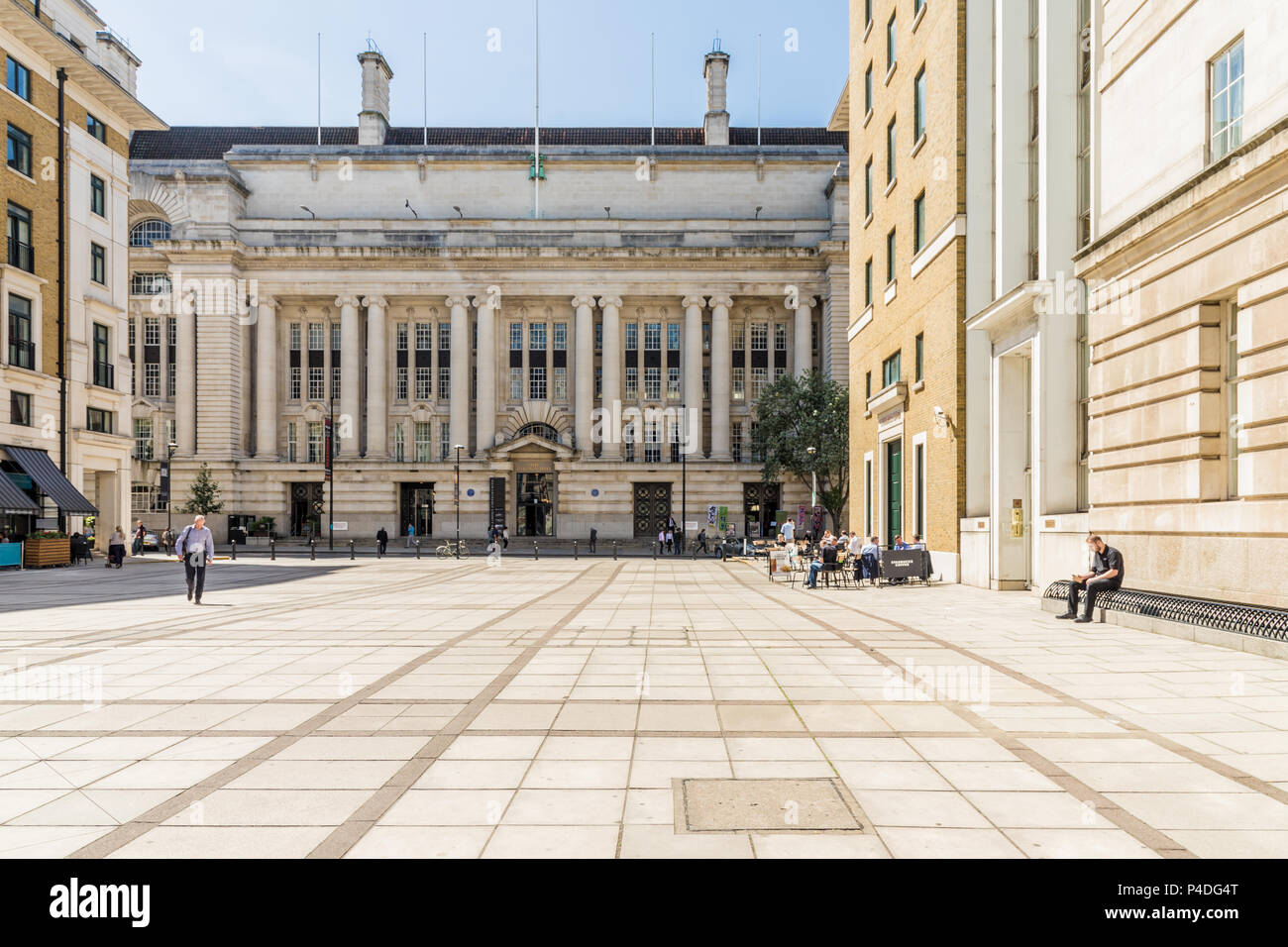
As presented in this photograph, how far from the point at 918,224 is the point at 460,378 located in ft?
140

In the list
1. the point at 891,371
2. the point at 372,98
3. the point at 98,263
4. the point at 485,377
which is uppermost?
the point at 372,98

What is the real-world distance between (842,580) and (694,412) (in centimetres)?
3871

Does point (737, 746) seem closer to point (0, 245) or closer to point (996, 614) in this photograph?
point (996, 614)

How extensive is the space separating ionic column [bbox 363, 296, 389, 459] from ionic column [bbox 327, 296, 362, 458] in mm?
1170

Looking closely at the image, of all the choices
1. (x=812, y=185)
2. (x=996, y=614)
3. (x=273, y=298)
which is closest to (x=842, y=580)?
(x=996, y=614)

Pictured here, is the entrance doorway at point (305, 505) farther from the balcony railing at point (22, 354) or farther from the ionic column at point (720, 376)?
the ionic column at point (720, 376)

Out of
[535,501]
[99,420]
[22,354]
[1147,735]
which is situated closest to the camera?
[1147,735]

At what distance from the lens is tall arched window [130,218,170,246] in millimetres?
65125

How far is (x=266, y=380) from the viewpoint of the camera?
6259cm

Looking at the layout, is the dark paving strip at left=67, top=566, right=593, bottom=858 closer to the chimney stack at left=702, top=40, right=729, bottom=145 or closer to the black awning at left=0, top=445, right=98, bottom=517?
the black awning at left=0, top=445, right=98, bottom=517

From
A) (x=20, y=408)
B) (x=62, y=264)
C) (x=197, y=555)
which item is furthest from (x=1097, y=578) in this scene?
(x=62, y=264)

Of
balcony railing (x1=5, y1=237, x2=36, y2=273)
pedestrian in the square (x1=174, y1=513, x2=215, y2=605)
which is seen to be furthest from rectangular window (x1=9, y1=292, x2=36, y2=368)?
pedestrian in the square (x1=174, y1=513, x2=215, y2=605)

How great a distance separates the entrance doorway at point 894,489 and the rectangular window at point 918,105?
9.91 metres

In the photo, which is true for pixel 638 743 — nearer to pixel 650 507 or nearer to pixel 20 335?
pixel 20 335
